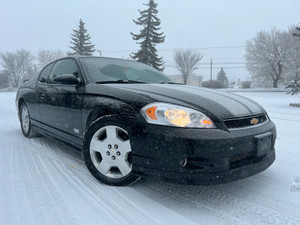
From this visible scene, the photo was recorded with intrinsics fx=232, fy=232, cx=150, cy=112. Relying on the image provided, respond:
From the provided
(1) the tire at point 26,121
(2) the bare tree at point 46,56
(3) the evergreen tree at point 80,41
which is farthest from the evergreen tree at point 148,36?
(2) the bare tree at point 46,56

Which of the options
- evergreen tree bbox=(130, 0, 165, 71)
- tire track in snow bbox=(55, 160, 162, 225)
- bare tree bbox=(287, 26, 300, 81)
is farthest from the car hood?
bare tree bbox=(287, 26, 300, 81)

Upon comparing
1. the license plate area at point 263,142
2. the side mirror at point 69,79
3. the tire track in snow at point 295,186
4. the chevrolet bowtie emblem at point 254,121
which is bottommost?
the tire track in snow at point 295,186

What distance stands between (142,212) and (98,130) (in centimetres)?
87

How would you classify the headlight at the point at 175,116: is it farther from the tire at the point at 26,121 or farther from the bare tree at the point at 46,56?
the bare tree at the point at 46,56

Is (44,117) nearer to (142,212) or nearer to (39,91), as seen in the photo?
(39,91)

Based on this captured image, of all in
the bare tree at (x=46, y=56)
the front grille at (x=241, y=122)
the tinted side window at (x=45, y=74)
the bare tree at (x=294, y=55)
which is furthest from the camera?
the bare tree at (x=46, y=56)

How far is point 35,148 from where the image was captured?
137 inches

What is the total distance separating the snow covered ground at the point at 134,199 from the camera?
5.65 feet

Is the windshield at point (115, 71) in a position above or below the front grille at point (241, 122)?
above

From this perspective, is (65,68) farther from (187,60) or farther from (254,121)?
(187,60)

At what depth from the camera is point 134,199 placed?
1.99 metres

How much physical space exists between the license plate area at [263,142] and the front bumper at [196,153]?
1 centimetres

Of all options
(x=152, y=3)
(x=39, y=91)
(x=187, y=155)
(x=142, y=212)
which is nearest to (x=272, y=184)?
(x=187, y=155)

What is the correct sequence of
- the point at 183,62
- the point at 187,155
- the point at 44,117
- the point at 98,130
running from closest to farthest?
the point at 187,155
the point at 98,130
the point at 44,117
the point at 183,62
